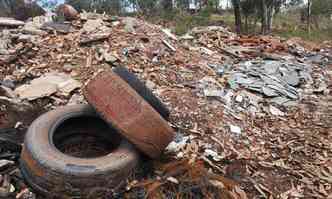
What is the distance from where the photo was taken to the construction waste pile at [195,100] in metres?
3.81

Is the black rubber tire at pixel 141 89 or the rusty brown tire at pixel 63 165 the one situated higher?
the black rubber tire at pixel 141 89

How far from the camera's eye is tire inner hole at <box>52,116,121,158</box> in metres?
4.14

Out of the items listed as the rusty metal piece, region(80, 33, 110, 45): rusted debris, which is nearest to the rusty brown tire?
the rusty metal piece

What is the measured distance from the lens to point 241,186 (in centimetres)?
386

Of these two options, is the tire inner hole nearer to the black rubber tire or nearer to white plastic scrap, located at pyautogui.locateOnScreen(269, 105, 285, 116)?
the black rubber tire

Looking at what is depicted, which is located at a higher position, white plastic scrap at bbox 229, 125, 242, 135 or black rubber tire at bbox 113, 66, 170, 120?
black rubber tire at bbox 113, 66, 170, 120

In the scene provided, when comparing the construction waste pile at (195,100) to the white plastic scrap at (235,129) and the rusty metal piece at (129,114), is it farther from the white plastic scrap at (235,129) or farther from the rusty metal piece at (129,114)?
the rusty metal piece at (129,114)

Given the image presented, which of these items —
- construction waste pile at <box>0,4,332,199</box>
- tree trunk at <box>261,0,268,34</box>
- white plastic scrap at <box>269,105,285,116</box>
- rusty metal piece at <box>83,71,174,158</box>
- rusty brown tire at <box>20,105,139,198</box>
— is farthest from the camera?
tree trunk at <box>261,0,268,34</box>

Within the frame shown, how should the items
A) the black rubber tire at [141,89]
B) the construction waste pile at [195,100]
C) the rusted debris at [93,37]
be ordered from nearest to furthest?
the construction waste pile at [195,100] → the black rubber tire at [141,89] → the rusted debris at [93,37]

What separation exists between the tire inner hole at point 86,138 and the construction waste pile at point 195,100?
473mm

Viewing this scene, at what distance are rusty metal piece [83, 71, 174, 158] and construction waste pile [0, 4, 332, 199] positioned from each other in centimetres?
11

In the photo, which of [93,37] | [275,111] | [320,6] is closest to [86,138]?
[93,37]

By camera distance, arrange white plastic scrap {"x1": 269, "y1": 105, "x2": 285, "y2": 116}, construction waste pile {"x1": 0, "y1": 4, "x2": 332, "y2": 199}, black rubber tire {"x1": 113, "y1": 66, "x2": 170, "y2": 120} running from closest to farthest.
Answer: construction waste pile {"x1": 0, "y1": 4, "x2": 332, "y2": 199}
black rubber tire {"x1": 113, "y1": 66, "x2": 170, "y2": 120}
white plastic scrap {"x1": 269, "y1": 105, "x2": 285, "y2": 116}

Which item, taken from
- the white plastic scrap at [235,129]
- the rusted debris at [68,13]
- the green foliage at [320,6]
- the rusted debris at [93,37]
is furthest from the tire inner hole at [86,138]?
the green foliage at [320,6]
